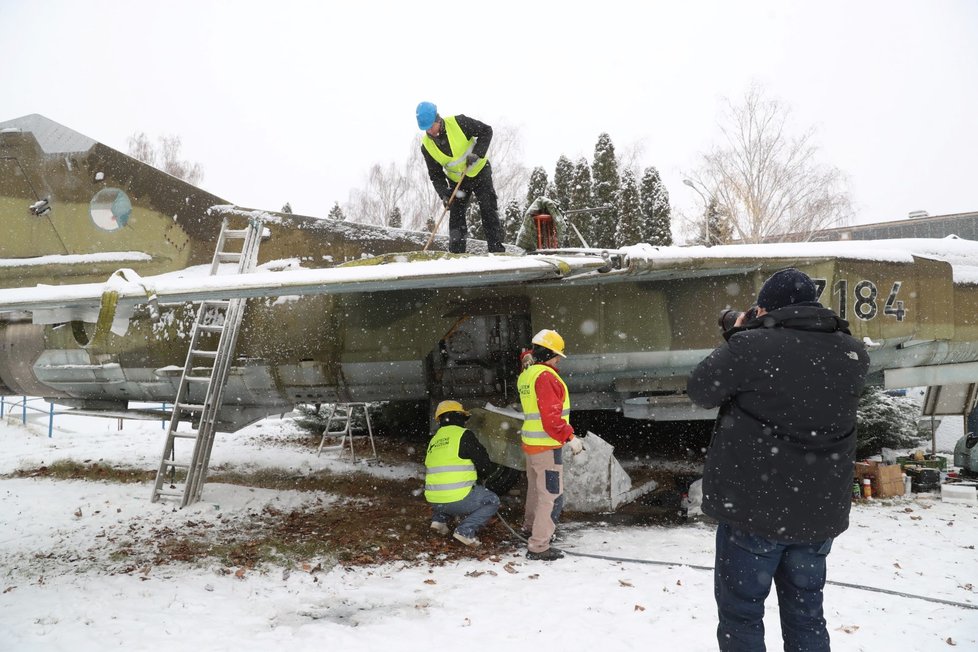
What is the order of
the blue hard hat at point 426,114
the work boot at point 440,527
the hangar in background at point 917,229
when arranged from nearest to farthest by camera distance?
the work boot at point 440,527, the blue hard hat at point 426,114, the hangar in background at point 917,229

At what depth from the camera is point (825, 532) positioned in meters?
2.45

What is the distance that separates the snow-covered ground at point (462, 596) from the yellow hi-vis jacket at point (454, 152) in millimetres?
3471

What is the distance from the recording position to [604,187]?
89.4 feet

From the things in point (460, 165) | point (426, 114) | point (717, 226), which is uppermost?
point (717, 226)

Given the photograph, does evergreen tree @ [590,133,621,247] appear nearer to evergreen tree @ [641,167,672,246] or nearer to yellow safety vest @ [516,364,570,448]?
evergreen tree @ [641,167,672,246]

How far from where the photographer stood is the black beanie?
263 cm

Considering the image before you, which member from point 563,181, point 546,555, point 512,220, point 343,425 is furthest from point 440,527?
point 563,181

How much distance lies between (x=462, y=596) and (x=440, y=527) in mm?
1402

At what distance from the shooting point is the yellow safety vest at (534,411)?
5020 millimetres

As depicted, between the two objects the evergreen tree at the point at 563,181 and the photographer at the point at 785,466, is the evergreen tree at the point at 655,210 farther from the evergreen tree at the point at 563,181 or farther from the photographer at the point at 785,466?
the photographer at the point at 785,466

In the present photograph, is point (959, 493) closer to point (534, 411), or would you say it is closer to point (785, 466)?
point (534, 411)

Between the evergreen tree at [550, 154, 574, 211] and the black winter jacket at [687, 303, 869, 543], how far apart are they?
2607 cm

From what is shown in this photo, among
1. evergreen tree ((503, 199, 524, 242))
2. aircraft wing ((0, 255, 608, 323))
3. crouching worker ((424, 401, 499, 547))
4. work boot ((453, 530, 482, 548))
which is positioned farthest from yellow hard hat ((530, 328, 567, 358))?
evergreen tree ((503, 199, 524, 242))

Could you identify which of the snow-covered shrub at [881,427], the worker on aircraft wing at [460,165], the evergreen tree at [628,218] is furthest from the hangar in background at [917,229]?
the worker on aircraft wing at [460,165]
